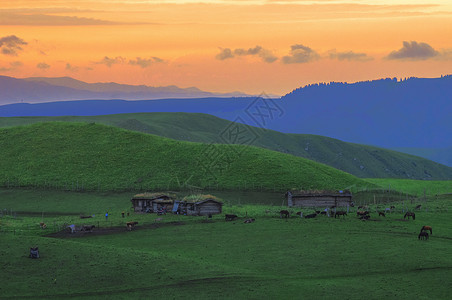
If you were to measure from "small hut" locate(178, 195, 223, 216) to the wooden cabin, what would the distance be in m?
19.8

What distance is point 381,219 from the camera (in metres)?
83.1

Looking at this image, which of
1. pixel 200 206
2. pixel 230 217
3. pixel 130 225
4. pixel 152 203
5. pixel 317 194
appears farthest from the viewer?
pixel 317 194

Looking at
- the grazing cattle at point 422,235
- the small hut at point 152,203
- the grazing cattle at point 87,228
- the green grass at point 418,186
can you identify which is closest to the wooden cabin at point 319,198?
the small hut at point 152,203

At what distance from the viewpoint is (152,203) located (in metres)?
103

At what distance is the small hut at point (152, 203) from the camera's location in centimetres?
10069

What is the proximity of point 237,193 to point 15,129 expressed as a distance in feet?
304

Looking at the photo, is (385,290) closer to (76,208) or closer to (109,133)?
(76,208)

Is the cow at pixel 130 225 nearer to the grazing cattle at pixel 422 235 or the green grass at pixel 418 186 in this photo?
the grazing cattle at pixel 422 235

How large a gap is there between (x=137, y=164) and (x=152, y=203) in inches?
1883

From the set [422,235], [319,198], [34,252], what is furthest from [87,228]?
[319,198]

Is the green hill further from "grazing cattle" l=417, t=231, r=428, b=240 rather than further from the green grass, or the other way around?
"grazing cattle" l=417, t=231, r=428, b=240

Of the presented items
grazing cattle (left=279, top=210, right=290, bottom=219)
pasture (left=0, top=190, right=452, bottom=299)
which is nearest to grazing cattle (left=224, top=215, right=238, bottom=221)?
pasture (left=0, top=190, right=452, bottom=299)

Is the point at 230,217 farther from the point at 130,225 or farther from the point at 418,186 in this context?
the point at 418,186

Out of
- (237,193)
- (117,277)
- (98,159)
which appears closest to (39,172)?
(98,159)
